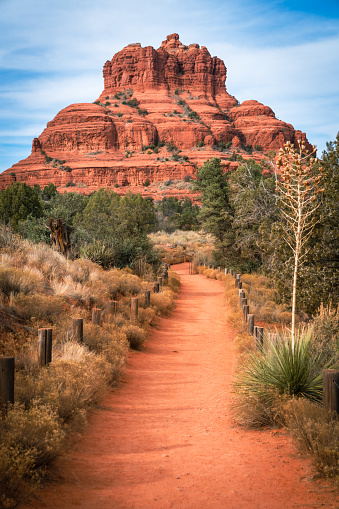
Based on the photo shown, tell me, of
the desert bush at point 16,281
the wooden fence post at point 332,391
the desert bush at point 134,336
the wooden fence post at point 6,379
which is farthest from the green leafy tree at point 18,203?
the wooden fence post at point 332,391

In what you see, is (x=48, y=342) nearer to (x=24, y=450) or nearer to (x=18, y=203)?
(x=24, y=450)

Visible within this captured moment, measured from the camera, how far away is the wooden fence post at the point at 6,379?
4.20 meters

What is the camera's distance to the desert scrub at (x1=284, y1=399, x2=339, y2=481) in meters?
3.72

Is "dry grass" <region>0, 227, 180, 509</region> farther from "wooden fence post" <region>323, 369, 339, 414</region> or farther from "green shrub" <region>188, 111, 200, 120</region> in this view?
"green shrub" <region>188, 111, 200, 120</region>

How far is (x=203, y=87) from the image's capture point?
14638 cm

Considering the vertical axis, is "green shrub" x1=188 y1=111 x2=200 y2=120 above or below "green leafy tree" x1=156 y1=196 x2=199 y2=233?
above

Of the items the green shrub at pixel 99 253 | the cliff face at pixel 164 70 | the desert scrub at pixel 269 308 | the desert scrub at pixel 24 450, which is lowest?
the desert scrub at pixel 269 308

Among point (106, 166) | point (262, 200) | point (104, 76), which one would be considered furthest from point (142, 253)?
point (104, 76)

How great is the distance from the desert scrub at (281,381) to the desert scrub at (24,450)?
2.54 m

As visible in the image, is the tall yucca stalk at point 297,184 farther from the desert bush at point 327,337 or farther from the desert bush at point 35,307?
the desert bush at point 35,307

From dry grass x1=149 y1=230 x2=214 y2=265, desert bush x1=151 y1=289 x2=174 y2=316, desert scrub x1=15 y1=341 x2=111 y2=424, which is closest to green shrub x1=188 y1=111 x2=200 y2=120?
dry grass x1=149 y1=230 x2=214 y2=265

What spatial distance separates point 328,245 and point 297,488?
6.90 m

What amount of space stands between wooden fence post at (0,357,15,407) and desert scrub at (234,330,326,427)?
3.05 m

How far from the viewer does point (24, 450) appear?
370 centimetres
